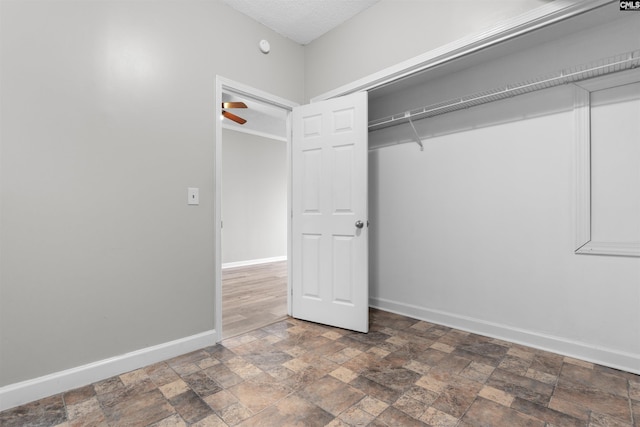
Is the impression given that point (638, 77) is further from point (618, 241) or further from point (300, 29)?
point (300, 29)

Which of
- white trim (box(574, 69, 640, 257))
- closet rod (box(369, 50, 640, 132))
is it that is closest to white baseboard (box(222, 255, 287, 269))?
closet rod (box(369, 50, 640, 132))

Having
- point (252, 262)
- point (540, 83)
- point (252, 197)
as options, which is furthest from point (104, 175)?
point (252, 262)

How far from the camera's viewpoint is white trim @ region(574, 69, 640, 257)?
2.05 m

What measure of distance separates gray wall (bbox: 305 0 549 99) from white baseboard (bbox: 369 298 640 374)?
7.64ft

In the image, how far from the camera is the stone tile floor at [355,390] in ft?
4.95

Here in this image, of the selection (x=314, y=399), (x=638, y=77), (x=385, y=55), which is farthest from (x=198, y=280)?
(x=638, y=77)

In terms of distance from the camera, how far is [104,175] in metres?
1.92

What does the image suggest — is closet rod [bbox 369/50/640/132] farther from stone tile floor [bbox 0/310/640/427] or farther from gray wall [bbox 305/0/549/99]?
stone tile floor [bbox 0/310/640/427]

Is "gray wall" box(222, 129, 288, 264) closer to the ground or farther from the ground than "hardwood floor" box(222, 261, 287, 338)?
farther from the ground

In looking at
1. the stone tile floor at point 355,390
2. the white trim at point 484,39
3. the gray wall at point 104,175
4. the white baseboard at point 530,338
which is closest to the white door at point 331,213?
the white trim at point 484,39

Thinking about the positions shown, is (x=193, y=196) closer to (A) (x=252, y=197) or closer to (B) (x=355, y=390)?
(B) (x=355, y=390)

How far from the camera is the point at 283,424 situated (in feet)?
4.81

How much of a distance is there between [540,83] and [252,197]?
5249 mm

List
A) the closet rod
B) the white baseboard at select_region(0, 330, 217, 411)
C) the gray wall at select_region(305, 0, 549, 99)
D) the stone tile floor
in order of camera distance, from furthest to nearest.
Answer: the gray wall at select_region(305, 0, 549, 99), the closet rod, the white baseboard at select_region(0, 330, 217, 411), the stone tile floor
